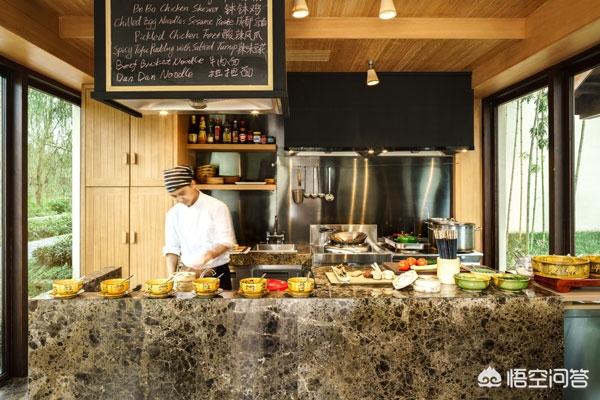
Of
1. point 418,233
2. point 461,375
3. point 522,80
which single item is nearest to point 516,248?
point 418,233

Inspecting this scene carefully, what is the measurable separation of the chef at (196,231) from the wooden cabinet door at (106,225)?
2.98 ft

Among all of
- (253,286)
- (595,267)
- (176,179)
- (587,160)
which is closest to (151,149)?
(176,179)

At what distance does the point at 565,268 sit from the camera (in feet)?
7.09

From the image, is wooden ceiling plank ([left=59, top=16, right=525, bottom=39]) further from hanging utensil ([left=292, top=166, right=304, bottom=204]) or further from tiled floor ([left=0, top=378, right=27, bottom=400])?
tiled floor ([left=0, top=378, right=27, bottom=400])

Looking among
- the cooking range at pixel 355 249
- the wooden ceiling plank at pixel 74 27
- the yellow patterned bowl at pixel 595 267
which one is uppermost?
the wooden ceiling plank at pixel 74 27

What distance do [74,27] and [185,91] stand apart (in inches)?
63.8

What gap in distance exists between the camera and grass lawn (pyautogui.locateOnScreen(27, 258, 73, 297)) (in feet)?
11.6

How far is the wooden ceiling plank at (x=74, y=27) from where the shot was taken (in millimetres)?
3191

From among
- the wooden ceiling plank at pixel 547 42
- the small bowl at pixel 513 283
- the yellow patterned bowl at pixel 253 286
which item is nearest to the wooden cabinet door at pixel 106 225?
the yellow patterned bowl at pixel 253 286

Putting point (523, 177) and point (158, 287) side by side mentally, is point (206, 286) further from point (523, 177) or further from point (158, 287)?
point (523, 177)

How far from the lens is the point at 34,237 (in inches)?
141

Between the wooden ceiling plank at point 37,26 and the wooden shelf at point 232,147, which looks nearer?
the wooden ceiling plank at point 37,26

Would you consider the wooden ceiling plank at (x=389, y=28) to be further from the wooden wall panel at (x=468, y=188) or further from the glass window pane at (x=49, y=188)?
the wooden wall panel at (x=468, y=188)

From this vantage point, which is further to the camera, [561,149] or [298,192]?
[298,192]
